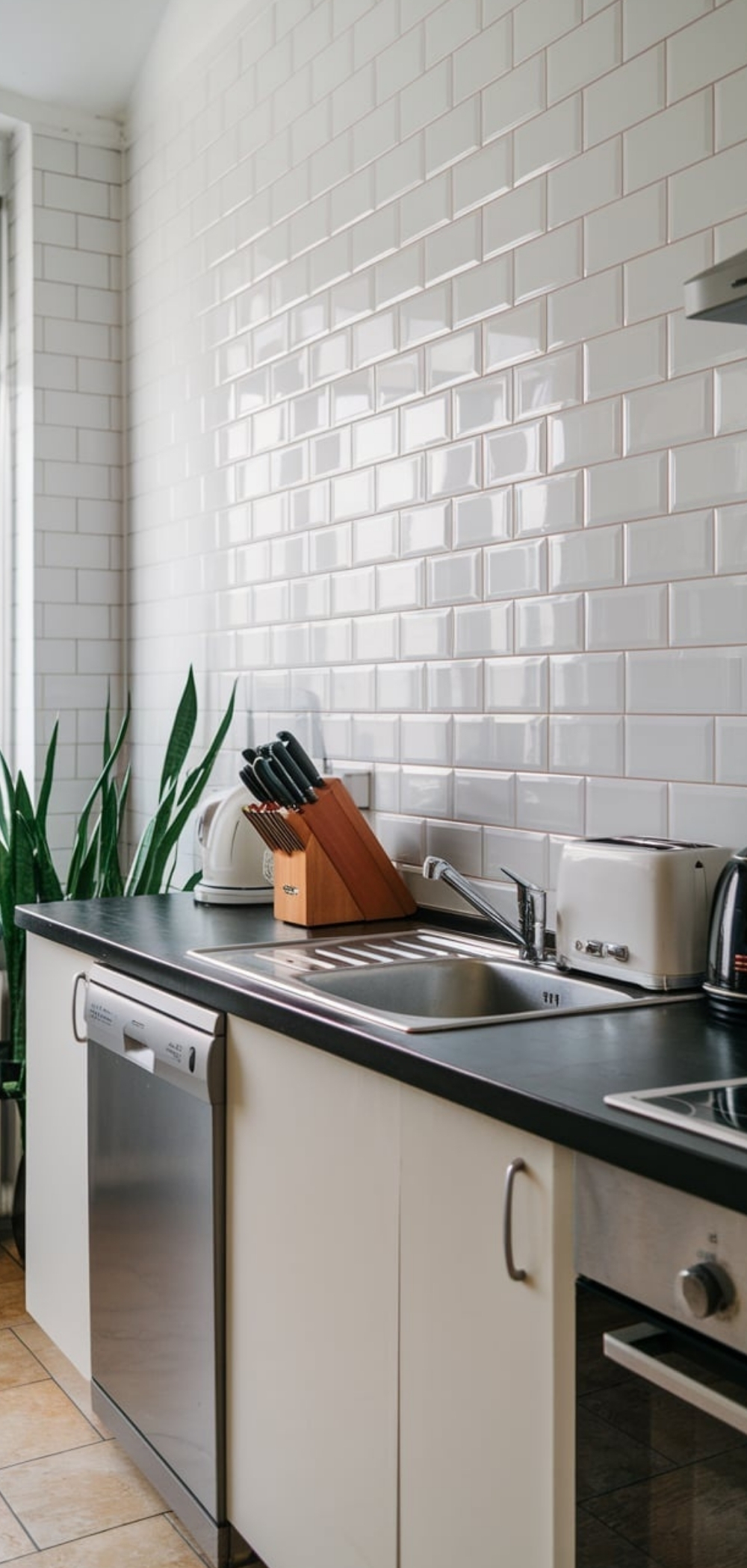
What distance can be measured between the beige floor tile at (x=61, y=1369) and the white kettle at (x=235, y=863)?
1.01 meters

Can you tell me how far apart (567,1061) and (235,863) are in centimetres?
151

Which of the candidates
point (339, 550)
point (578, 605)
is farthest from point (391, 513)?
point (578, 605)

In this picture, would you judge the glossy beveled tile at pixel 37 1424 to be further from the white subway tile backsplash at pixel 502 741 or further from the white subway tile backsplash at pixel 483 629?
the white subway tile backsplash at pixel 483 629

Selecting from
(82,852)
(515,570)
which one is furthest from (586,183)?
(82,852)

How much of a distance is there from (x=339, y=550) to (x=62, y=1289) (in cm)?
164

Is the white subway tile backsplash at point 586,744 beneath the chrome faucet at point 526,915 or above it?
above

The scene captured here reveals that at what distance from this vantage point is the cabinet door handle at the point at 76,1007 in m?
2.70

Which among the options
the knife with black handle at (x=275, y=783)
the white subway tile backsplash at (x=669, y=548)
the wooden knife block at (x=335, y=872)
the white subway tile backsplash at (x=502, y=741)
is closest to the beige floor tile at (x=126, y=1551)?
the wooden knife block at (x=335, y=872)

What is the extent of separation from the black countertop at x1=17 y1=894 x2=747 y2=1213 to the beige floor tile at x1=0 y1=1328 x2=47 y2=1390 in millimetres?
1189

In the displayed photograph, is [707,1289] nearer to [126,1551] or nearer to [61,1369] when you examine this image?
[126,1551]

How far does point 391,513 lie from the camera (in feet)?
9.39

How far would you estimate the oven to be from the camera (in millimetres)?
1211

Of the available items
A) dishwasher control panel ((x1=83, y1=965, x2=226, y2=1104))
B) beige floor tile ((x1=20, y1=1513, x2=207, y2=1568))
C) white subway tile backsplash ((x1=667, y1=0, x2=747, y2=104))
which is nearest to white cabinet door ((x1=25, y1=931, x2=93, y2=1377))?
dishwasher control panel ((x1=83, y1=965, x2=226, y2=1104))

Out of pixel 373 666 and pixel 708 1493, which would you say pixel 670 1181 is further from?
pixel 373 666
